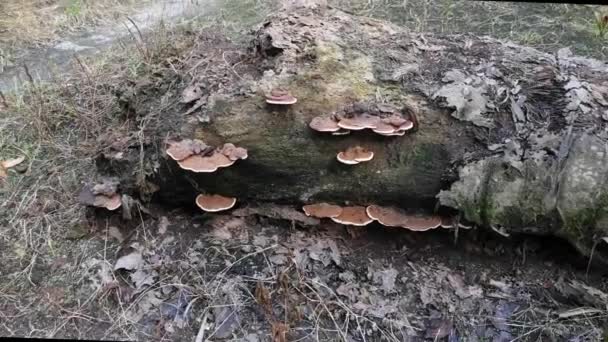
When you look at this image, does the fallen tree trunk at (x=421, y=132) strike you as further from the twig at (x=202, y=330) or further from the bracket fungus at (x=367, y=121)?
the twig at (x=202, y=330)

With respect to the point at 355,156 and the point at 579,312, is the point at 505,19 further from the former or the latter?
the point at 579,312

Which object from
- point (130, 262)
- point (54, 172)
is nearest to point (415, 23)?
point (54, 172)

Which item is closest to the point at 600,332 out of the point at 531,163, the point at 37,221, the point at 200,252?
the point at 531,163

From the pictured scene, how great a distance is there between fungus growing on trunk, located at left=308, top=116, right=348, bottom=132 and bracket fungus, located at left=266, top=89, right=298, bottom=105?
0.59ft

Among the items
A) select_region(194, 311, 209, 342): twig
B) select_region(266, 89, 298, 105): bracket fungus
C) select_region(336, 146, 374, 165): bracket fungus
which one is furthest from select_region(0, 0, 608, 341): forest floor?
select_region(266, 89, 298, 105): bracket fungus

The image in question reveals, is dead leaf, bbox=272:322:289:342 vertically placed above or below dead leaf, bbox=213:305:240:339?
above

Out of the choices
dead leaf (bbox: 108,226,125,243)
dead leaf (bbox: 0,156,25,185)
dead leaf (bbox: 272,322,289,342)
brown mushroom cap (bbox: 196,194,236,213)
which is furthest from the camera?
dead leaf (bbox: 0,156,25,185)

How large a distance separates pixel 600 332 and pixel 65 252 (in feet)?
11.4

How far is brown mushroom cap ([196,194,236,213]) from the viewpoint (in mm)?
3461

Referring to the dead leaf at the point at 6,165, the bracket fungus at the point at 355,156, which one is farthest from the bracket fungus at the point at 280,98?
the dead leaf at the point at 6,165

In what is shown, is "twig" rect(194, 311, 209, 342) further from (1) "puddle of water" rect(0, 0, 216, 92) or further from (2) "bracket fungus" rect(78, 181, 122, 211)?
(1) "puddle of water" rect(0, 0, 216, 92)

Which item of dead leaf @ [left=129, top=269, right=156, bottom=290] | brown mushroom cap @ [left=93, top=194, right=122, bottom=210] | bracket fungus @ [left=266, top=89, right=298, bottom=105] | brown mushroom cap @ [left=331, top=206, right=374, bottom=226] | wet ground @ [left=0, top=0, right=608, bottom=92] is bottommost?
dead leaf @ [left=129, top=269, right=156, bottom=290]

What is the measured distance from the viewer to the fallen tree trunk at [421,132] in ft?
10.2

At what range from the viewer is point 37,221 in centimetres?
395
